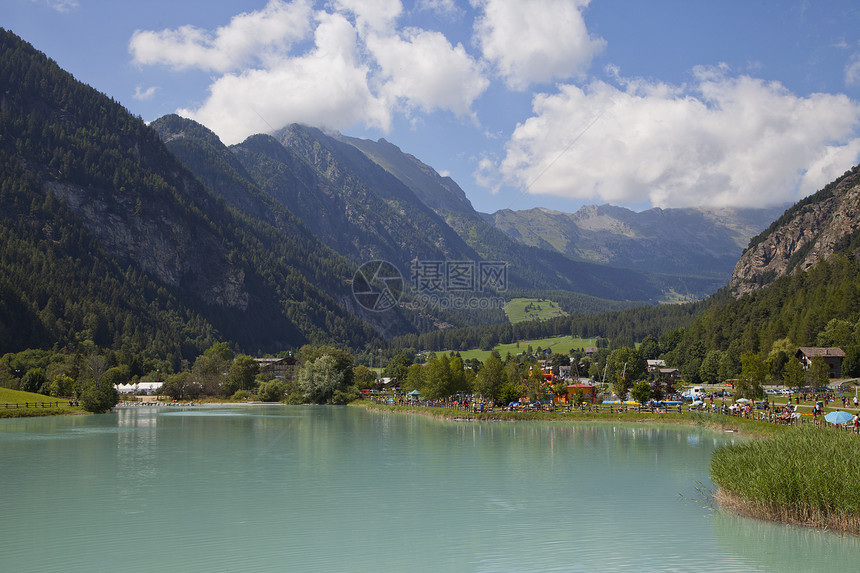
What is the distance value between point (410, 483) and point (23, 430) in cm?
5054

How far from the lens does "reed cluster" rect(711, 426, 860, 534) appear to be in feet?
74.7

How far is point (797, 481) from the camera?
78.3 feet

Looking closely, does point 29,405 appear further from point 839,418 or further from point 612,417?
point 839,418

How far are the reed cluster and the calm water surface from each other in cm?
76

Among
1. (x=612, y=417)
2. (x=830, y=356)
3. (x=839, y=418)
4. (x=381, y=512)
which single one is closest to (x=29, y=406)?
(x=612, y=417)

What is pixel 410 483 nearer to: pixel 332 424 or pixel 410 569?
pixel 410 569

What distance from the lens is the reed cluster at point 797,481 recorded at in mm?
22777

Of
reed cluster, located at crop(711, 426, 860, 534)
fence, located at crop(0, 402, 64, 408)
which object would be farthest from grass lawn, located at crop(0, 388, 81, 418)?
reed cluster, located at crop(711, 426, 860, 534)

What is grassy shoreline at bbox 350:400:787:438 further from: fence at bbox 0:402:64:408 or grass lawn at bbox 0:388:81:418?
fence at bbox 0:402:64:408

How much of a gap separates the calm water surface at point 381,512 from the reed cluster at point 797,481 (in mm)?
765

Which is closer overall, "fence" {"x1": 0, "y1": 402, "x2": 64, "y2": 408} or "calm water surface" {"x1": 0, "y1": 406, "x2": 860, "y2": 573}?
"calm water surface" {"x1": 0, "y1": 406, "x2": 860, "y2": 573}

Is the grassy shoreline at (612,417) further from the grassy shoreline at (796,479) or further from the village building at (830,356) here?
the village building at (830,356)

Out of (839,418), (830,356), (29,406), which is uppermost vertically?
(830,356)

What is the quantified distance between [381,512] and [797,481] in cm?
1500
